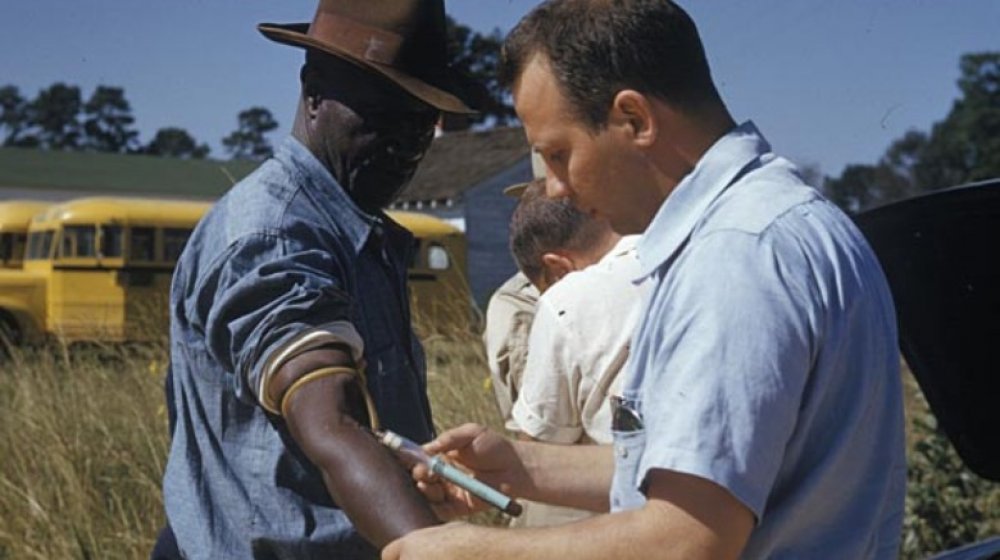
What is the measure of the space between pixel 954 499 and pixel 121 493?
3689 mm

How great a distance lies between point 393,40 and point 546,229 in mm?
1063

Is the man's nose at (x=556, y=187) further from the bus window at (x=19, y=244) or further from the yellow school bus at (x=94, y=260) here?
the bus window at (x=19, y=244)

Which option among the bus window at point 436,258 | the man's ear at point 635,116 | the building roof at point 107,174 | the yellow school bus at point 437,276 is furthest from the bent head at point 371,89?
the building roof at point 107,174

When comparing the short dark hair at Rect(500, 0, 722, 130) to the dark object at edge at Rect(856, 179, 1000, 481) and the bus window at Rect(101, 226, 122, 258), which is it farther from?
the bus window at Rect(101, 226, 122, 258)

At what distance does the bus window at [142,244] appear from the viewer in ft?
69.9

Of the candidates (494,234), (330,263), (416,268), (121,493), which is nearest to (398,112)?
(330,263)

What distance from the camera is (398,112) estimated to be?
2.80m

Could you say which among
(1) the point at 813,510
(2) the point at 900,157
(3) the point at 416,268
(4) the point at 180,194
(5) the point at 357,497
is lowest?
(4) the point at 180,194

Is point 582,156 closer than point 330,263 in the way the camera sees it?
Yes

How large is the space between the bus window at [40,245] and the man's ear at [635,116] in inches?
814

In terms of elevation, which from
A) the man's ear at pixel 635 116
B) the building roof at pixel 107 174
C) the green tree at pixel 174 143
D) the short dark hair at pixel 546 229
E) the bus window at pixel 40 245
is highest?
the man's ear at pixel 635 116

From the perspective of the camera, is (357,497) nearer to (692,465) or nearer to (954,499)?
(692,465)

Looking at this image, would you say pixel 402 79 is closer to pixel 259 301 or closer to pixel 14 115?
pixel 259 301

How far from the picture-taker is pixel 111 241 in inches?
846
